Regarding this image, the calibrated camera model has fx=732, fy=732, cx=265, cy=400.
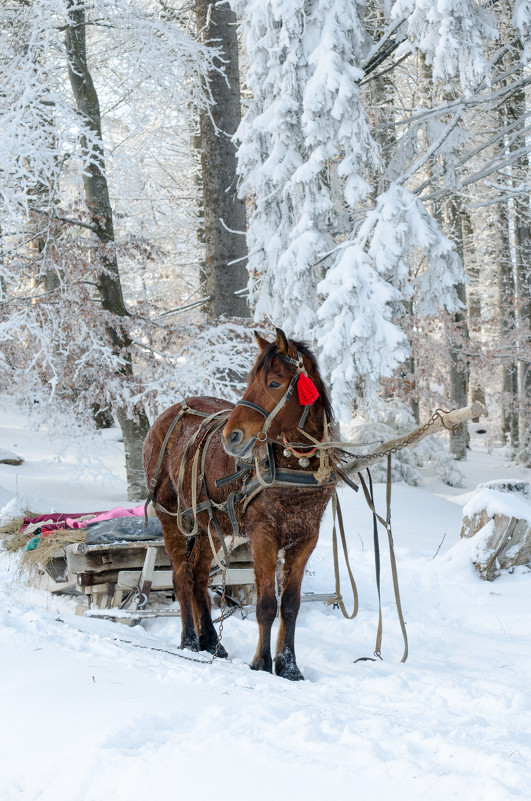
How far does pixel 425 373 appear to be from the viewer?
1628 centimetres

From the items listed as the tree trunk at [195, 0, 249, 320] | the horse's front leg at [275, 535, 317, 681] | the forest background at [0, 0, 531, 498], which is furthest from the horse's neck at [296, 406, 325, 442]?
the tree trunk at [195, 0, 249, 320]

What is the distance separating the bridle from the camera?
425 cm

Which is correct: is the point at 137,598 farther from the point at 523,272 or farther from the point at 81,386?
the point at 523,272

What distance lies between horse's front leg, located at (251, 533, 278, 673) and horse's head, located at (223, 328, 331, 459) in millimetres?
609

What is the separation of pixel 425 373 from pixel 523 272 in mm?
8316

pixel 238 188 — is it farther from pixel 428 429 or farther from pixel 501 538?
pixel 428 429

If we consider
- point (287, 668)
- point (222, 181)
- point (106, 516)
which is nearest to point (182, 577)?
point (287, 668)

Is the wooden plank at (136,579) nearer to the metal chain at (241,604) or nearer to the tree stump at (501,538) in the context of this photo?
the metal chain at (241,604)

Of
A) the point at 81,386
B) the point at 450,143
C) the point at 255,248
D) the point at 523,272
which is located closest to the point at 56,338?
the point at 81,386

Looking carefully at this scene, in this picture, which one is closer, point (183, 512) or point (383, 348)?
point (183, 512)

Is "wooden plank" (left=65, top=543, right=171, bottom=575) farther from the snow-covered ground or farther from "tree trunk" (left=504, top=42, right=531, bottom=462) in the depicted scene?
"tree trunk" (left=504, top=42, right=531, bottom=462)

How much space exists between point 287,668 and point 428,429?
1.66 meters

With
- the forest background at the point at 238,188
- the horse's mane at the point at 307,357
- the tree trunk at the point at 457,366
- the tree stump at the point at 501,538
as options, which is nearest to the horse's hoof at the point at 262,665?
the horse's mane at the point at 307,357

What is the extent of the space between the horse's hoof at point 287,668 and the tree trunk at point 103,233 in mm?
6134
